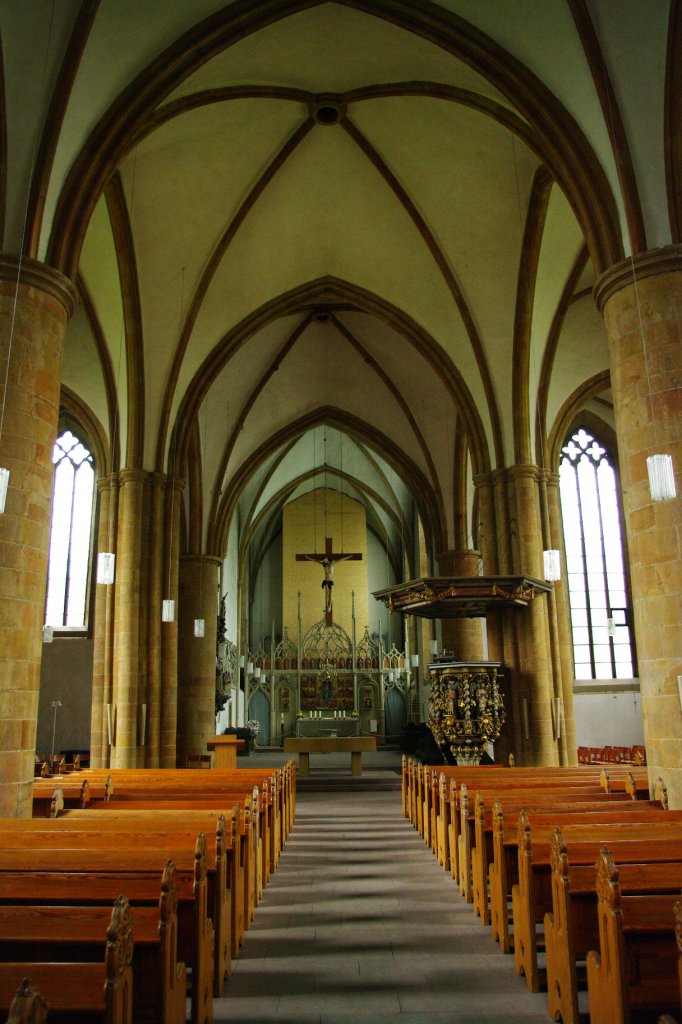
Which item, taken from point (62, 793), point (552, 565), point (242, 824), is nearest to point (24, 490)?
point (62, 793)

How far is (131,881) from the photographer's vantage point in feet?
12.7

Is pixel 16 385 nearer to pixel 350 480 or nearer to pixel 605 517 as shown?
pixel 605 517

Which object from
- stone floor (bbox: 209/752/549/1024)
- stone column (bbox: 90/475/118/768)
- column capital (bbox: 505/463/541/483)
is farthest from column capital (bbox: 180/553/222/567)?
stone floor (bbox: 209/752/549/1024)

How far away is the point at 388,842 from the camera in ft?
32.2

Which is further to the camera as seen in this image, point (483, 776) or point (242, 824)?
point (483, 776)

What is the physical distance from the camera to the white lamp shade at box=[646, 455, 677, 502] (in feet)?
24.6

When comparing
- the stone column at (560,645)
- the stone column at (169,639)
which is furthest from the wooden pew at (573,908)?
the stone column at (169,639)

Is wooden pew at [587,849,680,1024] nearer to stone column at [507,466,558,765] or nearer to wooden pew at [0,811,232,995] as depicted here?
wooden pew at [0,811,232,995]

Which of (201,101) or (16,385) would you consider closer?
(16,385)

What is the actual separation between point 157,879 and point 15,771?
4124mm

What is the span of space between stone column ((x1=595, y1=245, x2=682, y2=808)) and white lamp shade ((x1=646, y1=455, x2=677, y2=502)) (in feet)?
0.98

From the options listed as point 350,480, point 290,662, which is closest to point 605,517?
point 350,480

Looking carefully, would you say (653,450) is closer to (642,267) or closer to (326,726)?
(642,267)

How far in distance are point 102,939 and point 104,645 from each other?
493 inches
